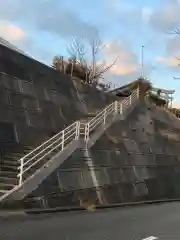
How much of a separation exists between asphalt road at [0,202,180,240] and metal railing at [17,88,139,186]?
7.17 ft

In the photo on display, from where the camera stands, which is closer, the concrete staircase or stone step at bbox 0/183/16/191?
the concrete staircase

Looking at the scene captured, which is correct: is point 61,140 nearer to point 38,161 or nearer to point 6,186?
point 38,161

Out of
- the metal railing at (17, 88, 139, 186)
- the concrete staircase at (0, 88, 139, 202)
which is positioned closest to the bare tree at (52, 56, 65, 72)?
the metal railing at (17, 88, 139, 186)

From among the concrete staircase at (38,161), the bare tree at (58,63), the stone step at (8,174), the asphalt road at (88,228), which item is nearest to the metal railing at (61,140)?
the concrete staircase at (38,161)

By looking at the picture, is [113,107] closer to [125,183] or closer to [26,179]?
[125,183]

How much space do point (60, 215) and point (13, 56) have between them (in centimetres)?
958

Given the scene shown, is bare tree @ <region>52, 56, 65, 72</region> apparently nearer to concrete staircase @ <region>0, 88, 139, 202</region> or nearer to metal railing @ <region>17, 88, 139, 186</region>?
metal railing @ <region>17, 88, 139, 186</region>

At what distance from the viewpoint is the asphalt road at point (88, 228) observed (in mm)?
9000

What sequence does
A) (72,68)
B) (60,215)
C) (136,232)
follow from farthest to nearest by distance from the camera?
(72,68) < (60,215) < (136,232)

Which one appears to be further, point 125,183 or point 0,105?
point 125,183

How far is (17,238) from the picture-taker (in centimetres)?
849

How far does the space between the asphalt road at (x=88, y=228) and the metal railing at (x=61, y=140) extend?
86.1 inches

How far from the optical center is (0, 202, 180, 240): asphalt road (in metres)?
9.00

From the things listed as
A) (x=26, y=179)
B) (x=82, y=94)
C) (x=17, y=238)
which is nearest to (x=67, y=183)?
(x=26, y=179)
